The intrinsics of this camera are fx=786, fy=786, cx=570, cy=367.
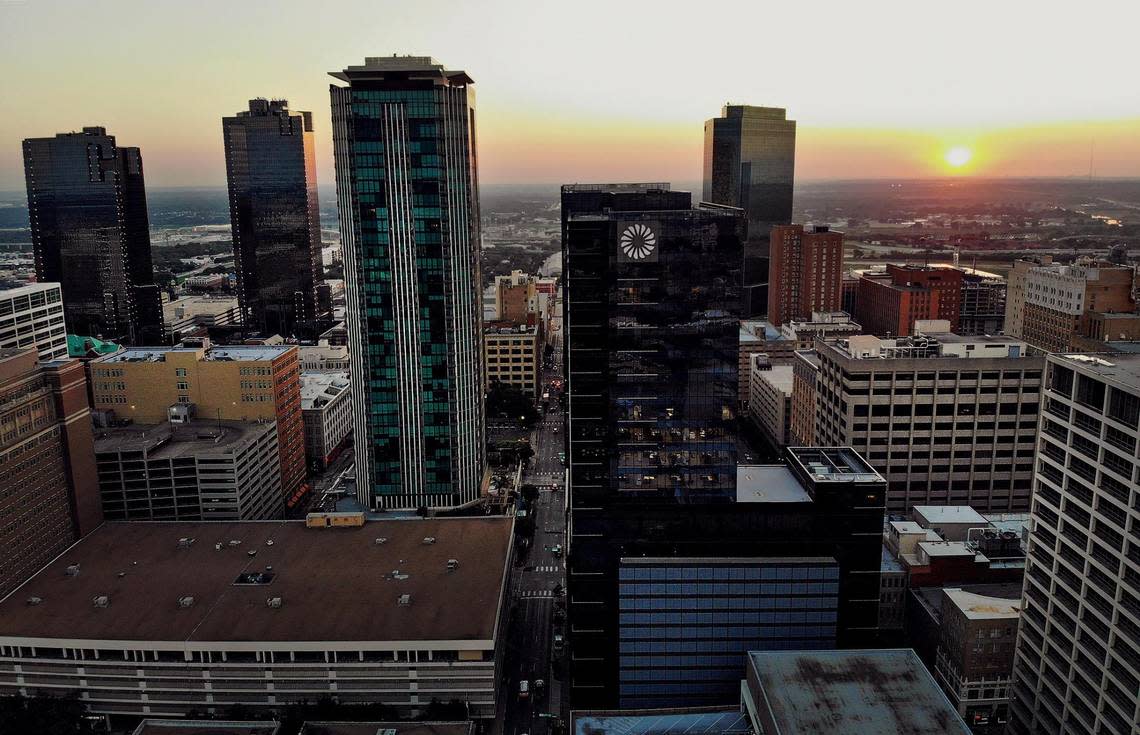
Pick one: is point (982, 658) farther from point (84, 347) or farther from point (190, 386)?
point (84, 347)

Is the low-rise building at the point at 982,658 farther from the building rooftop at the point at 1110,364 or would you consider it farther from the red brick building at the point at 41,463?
the red brick building at the point at 41,463

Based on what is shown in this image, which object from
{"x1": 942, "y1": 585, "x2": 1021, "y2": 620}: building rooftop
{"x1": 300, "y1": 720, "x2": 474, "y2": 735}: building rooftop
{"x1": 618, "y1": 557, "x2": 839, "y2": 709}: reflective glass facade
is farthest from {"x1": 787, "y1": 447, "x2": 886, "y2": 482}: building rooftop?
{"x1": 300, "y1": 720, "x2": 474, "y2": 735}: building rooftop

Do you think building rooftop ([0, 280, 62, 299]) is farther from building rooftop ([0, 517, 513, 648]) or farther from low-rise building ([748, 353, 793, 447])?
low-rise building ([748, 353, 793, 447])

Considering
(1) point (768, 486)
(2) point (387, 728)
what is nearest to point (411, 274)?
(1) point (768, 486)

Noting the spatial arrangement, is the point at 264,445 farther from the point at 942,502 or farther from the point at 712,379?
the point at 942,502

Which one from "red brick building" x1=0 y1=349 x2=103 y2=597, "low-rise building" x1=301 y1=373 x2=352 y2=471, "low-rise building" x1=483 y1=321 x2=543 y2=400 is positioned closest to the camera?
"red brick building" x1=0 y1=349 x2=103 y2=597

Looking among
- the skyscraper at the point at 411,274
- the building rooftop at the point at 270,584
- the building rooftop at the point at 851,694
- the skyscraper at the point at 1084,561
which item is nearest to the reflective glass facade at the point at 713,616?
the building rooftop at the point at 851,694

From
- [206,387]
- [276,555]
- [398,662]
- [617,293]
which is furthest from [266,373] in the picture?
[617,293]
